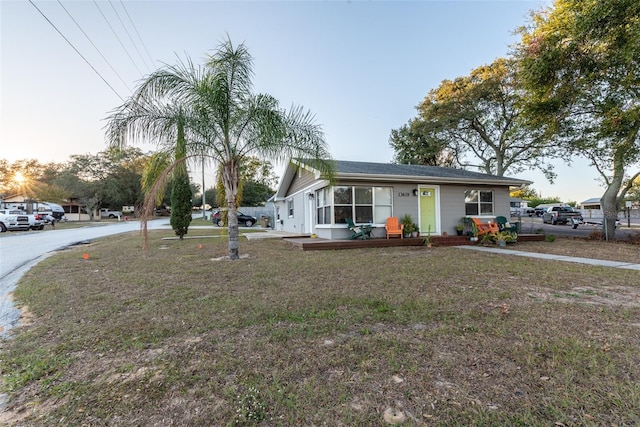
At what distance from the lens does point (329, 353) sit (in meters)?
2.49

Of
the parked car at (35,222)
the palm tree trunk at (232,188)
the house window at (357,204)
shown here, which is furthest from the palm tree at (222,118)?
the parked car at (35,222)

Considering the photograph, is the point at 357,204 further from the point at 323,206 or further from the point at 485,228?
the point at 485,228

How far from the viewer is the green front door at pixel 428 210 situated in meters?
11.2

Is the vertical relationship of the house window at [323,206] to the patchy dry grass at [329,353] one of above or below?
above

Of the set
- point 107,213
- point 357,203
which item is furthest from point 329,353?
point 107,213

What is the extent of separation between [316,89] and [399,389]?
12.1 metres

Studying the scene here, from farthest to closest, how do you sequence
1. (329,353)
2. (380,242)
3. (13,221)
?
(13,221) < (380,242) < (329,353)

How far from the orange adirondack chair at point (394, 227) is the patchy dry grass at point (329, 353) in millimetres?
5520

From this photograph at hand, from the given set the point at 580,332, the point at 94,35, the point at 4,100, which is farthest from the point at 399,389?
the point at 4,100

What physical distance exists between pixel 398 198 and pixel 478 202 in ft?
12.6

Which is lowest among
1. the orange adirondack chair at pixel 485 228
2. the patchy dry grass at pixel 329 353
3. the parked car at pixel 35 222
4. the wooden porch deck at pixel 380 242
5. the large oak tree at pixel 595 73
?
the patchy dry grass at pixel 329 353

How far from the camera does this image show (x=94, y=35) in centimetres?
895

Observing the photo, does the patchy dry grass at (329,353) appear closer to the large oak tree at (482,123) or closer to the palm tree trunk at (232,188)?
the palm tree trunk at (232,188)

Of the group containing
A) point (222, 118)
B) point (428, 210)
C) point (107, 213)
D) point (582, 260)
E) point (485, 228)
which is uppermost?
point (222, 118)
